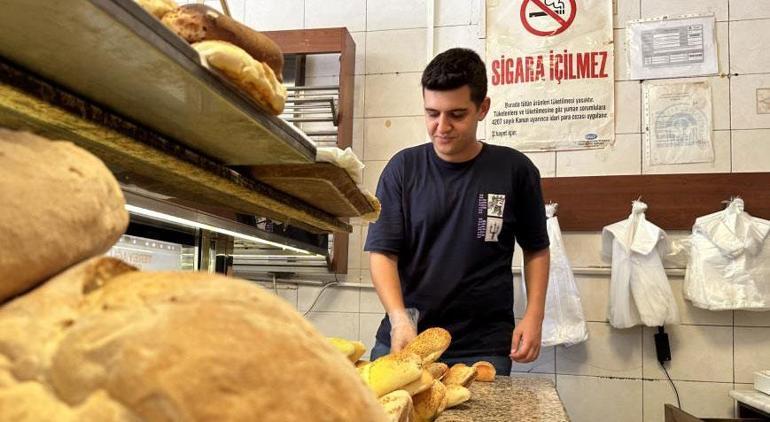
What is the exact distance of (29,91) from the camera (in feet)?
2.12

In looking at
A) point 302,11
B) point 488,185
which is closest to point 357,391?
point 488,185

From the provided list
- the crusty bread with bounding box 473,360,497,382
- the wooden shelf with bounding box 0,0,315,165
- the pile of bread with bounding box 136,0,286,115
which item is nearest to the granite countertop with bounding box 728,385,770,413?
the crusty bread with bounding box 473,360,497,382

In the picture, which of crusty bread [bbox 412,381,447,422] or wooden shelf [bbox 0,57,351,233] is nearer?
wooden shelf [bbox 0,57,351,233]

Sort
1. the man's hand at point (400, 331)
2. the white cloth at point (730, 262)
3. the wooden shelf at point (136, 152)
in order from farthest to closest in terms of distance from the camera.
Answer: the white cloth at point (730, 262)
the man's hand at point (400, 331)
the wooden shelf at point (136, 152)

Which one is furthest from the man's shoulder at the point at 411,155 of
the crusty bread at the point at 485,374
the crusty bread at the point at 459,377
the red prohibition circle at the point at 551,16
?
the red prohibition circle at the point at 551,16

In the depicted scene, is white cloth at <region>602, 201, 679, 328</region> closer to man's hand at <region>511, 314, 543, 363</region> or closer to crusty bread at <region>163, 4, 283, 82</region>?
man's hand at <region>511, 314, 543, 363</region>

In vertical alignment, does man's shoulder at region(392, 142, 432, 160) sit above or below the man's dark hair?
below

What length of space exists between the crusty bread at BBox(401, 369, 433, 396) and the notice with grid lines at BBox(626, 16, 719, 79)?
243cm

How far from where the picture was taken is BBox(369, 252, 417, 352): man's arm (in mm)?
1748

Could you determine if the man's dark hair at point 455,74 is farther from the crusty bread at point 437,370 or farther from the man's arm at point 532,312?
the crusty bread at point 437,370

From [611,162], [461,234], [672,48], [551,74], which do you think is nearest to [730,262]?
[611,162]

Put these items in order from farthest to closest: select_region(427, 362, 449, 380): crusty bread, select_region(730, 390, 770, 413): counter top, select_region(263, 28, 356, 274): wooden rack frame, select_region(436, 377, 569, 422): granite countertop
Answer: select_region(263, 28, 356, 274): wooden rack frame < select_region(730, 390, 770, 413): counter top < select_region(427, 362, 449, 380): crusty bread < select_region(436, 377, 569, 422): granite countertop

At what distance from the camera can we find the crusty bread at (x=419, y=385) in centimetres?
104

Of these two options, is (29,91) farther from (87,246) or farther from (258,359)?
(258,359)
